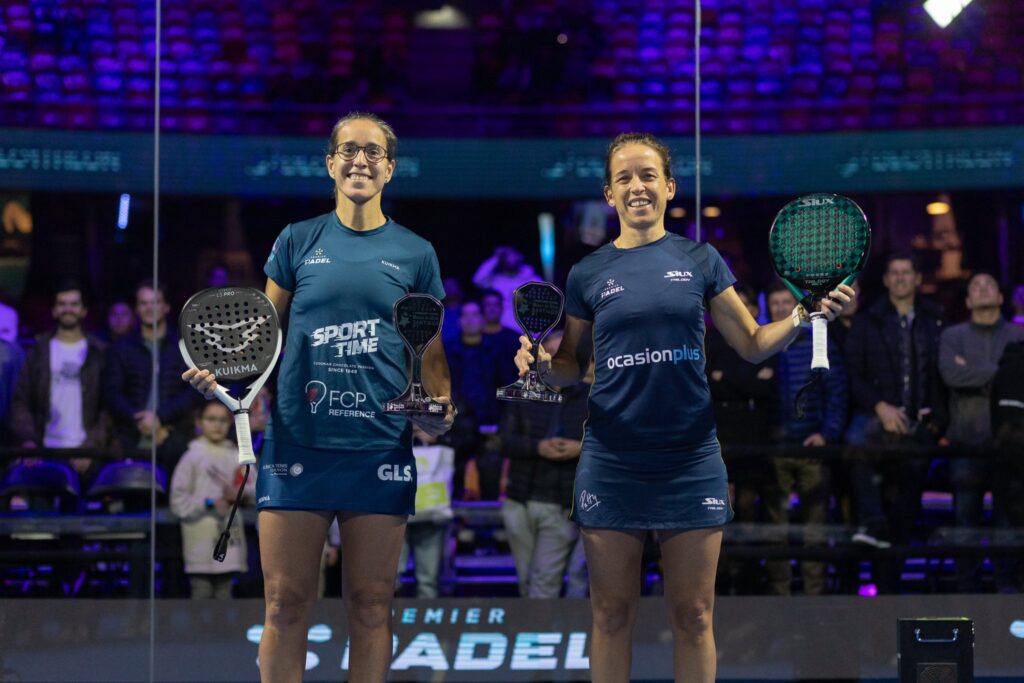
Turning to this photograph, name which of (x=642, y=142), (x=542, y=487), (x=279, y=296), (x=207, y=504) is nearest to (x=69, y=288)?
(x=207, y=504)

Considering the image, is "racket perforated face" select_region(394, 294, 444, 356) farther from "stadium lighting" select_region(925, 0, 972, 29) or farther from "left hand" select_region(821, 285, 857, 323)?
"stadium lighting" select_region(925, 0, 972, 29)

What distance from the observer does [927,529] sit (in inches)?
201

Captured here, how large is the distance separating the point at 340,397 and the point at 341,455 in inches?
5.5

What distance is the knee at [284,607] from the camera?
3109 millimetres

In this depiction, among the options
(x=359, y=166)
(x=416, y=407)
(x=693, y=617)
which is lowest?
(x=693, y=617)

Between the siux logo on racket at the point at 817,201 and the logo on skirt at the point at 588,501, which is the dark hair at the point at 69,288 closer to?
the logo on skirt at the point at 588,501

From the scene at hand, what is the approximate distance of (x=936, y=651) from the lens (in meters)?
3.43

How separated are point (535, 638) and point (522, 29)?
237cm

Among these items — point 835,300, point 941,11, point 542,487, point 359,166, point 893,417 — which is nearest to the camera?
point 835,300

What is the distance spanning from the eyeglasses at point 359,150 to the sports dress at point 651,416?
26.4 inches

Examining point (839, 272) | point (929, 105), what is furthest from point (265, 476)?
point (929, 105)

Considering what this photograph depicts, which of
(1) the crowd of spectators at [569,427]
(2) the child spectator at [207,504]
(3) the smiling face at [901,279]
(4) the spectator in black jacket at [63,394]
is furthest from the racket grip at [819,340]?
(4) the spectator in black jacket at [63,394]

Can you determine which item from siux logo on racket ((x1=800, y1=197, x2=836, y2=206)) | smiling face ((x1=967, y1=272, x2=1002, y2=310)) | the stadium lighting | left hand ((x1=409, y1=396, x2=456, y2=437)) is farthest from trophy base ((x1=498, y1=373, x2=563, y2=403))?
the stadium lighting

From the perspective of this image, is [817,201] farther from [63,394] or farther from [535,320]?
[63,394]
